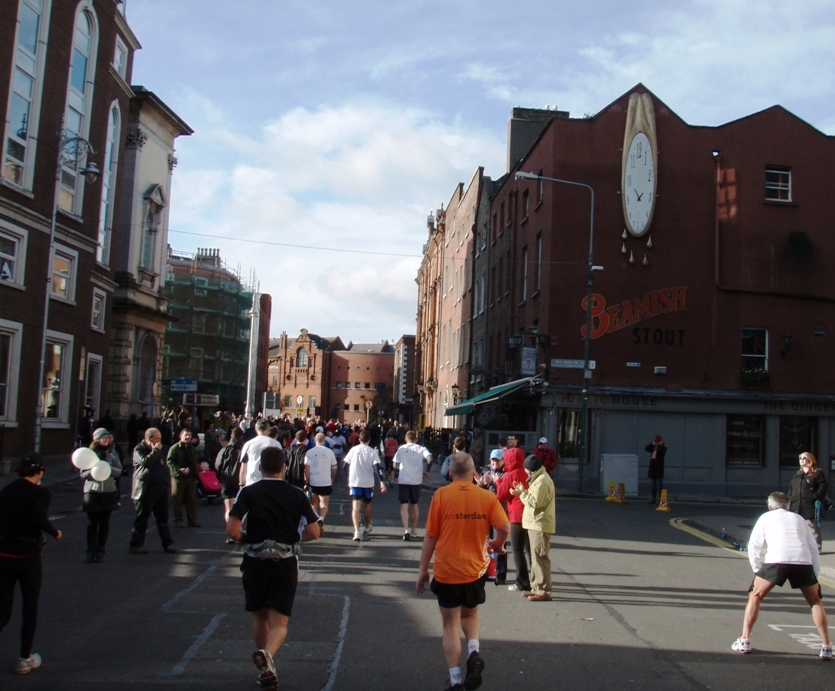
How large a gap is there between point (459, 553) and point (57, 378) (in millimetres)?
23468

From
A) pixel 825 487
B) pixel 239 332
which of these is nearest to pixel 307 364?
pixel 239 332

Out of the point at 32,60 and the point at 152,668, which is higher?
the point at 32,60

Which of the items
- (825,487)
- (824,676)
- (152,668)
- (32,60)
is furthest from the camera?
(32,60)

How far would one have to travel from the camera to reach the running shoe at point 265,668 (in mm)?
5559

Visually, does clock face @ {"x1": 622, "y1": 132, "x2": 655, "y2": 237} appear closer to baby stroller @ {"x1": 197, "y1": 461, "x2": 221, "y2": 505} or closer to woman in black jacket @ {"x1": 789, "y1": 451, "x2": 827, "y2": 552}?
woman in black jacket @ {"x1": 789, "y1": 451, "x2": 827, "y2": 552}

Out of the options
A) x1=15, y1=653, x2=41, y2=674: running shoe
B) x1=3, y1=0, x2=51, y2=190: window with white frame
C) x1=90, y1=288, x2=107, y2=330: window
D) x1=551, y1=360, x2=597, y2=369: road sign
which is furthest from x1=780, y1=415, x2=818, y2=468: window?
x1=15, y1=653, x2=41, y2=674: running shoe

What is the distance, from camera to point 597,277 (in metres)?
28.4

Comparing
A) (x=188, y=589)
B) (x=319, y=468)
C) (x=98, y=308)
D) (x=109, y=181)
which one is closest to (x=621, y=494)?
(x=319, y=468)

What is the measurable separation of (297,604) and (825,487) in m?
9.08

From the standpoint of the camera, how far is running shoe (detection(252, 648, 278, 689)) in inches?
219

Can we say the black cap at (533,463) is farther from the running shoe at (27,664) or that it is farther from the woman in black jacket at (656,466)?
the woman in black jacket at (656,466)

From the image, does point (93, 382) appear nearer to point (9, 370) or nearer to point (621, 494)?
point (9, 370)

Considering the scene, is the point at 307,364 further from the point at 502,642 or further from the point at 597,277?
the point at 502,642

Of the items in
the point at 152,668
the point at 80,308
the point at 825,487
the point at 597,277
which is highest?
the point at 597,277
